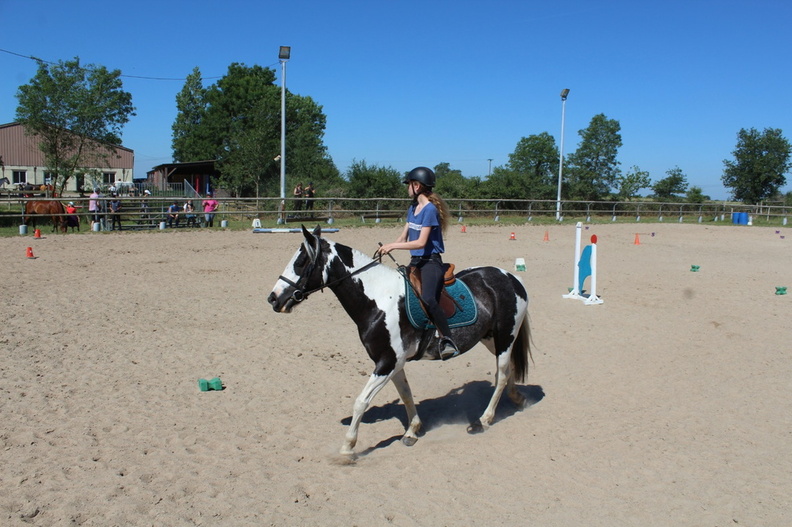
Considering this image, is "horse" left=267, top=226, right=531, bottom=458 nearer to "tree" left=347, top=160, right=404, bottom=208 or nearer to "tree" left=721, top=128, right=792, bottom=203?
"tree" left=347, top=160, right=404, bottom=208

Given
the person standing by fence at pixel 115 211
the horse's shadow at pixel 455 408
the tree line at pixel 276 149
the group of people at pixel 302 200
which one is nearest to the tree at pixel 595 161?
the tree line at pixel 276 149

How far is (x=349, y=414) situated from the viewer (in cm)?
608

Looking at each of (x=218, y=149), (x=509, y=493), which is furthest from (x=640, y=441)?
(x=218, y=149)

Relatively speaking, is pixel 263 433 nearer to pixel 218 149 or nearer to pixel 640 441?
pixel 640 441

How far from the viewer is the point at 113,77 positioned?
30938mm

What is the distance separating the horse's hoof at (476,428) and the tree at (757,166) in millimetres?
51299

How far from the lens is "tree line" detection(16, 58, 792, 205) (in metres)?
30.2

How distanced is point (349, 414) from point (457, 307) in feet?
5.43

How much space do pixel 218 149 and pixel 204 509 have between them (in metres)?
58.4

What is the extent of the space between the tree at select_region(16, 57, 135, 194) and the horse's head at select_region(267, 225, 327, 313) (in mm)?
30051

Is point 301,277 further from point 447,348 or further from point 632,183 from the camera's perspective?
point 632,183

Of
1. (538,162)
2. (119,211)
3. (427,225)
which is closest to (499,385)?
(427,225)

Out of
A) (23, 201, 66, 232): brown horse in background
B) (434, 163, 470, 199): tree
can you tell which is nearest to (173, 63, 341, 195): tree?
(434, 163, 470, 199): tree

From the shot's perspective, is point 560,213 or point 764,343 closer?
point 764,343
